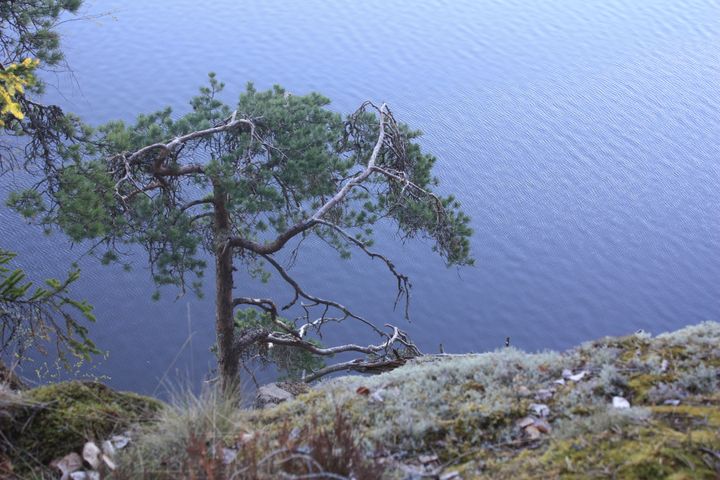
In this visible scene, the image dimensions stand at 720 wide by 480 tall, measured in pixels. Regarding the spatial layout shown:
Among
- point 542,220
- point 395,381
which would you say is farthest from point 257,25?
point 395,381

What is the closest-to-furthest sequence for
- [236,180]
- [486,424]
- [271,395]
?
[486,424] < [271,395] < [236,180]

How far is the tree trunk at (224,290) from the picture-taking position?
31.0ft

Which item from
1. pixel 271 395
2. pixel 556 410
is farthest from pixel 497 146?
pixel 556 410

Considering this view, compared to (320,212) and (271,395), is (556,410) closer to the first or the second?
(271,395)

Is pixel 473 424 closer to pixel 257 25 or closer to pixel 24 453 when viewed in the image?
pixel 24 453

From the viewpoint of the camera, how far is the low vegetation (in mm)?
3146

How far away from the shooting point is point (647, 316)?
1734 centimetres

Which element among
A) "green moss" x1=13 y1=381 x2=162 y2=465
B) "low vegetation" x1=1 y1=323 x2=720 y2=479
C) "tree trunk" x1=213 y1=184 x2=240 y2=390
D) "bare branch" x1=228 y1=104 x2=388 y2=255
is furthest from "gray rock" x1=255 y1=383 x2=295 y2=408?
"green moss" x1=13 y1=381 x2=162 y2=465

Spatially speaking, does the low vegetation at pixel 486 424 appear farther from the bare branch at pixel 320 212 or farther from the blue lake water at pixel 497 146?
the blue lake water at pixel 497 146

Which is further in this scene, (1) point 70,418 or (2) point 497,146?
(2) point 497,146

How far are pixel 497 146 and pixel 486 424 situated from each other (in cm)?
1824

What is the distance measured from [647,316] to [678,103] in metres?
9.02

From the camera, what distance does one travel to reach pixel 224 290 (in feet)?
32.3

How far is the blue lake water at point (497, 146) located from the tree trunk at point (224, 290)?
435 cm
